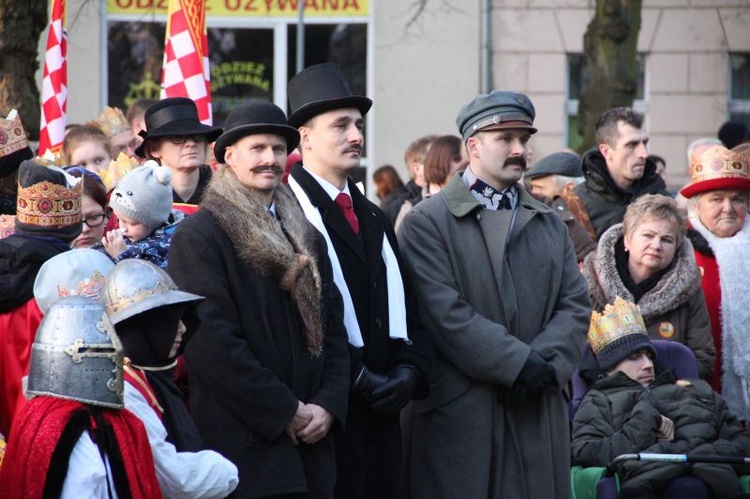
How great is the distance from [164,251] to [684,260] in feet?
10.5

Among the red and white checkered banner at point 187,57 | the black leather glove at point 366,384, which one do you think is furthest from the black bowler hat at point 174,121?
the black leather glove at point 366,384

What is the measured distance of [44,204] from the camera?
19.1 feet

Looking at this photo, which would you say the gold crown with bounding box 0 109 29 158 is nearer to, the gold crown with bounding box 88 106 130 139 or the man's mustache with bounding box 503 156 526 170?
the man's mustache with bounding box 503 156 526 170

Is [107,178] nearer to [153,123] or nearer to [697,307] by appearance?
[153,123]

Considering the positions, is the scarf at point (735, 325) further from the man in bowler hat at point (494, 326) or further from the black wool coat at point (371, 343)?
the black wool coat at point (371, 343)

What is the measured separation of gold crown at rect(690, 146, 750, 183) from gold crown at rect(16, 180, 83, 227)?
4.16 meters

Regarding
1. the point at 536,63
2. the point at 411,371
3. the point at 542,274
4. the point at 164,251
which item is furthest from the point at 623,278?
the point at 536,63

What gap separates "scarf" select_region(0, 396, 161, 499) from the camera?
4.21 meters

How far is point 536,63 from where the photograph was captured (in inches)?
678

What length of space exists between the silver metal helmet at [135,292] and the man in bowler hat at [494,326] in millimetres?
1728

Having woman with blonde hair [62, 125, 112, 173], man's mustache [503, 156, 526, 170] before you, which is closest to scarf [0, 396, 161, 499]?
man's mustache [503, 156, 526, 170]

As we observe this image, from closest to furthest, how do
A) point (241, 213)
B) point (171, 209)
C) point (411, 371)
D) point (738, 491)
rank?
1. point (241, 213)
2. point (411, 371)
3. point (171, 209)
4. point (738, 491)

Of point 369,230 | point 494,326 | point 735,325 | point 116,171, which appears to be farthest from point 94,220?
point 735,325

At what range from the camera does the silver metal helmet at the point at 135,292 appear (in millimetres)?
4727
